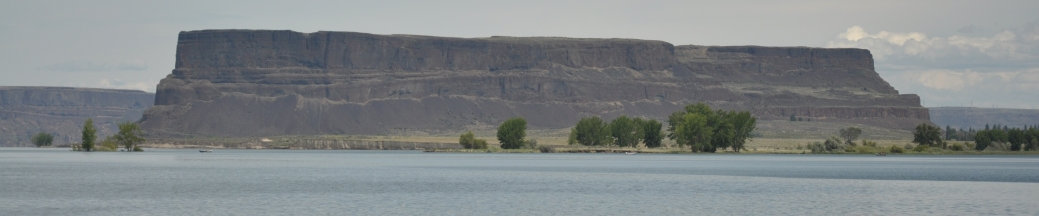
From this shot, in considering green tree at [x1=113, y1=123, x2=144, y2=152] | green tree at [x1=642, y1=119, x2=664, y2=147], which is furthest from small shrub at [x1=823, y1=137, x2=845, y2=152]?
green tree at [x1=113, y1=123, x2=144, y2=152]

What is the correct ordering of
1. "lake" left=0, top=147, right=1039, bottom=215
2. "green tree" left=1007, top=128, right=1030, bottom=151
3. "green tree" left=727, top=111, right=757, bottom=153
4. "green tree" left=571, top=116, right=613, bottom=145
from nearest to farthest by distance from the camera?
1. "lake" left=0, top=147, right=1039, bottom=215
2. "green tree" left=727, top=111, right=757, bottom=153
3. "green tree" left=1007, top=128, right=1030, bottom=151
4. "green tree" left=571, top=116, right=613, bottom=145

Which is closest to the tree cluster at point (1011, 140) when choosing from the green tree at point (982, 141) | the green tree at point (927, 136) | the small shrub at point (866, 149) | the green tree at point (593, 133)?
the green tree at point (982, 141)

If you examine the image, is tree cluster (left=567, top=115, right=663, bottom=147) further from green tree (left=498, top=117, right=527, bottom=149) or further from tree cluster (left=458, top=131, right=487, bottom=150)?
tree cluster (left=458, top=131, right=487, bottom=150)

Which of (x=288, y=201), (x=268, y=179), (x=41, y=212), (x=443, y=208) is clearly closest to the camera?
(x=41, y=212)

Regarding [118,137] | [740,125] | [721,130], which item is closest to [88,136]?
[118,137]

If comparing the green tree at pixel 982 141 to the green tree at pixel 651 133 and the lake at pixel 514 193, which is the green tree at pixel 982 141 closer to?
the green tree at pixel 651 133

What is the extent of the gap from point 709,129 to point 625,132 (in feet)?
71.4

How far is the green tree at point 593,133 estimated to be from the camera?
170 meters

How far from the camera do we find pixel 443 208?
53.6 m

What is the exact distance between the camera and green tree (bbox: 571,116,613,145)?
170 m

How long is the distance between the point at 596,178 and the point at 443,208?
28029mm

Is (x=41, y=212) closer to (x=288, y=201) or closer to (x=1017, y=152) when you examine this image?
(x=288, y=201)

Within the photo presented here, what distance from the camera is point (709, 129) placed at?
150375mm

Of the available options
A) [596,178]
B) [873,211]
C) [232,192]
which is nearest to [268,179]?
[232,192]
